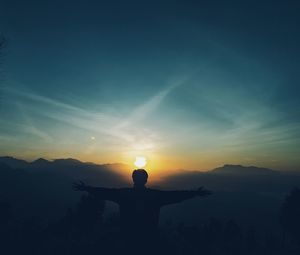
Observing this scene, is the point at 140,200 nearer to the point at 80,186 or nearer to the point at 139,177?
the point at 139,177

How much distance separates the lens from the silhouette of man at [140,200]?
8367 millimetres

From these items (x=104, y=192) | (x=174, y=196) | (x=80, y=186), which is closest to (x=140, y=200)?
(x=174, y=196)

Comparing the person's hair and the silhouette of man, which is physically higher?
the person's hair

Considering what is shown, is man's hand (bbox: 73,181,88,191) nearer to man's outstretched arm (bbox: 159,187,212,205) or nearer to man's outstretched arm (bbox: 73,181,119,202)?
man's outstretched arm (bbox: 73,181,119,202)

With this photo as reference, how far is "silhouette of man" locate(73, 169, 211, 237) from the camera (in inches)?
329

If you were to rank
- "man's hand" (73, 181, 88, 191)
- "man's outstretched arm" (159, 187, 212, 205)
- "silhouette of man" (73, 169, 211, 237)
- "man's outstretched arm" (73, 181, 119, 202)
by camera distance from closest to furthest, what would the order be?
1. "silhouette of man" (73, 169, 211, 237)
2. "man's outstretched arm" (159, 187, 212, 205)
3. "man's outstretched arm" (73, 181, 119, 202)
4. "man's hand" (73, 181, 88, 191)

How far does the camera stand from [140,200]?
8.66m

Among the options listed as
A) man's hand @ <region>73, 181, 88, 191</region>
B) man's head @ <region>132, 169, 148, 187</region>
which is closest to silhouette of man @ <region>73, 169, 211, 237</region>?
man's head @ <region>132, 169, 148, 187</region>

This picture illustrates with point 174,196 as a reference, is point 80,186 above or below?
above

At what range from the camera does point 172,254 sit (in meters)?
8.12

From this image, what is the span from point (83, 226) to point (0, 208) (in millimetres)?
16769

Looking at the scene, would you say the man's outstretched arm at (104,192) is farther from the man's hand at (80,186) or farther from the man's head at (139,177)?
the man's head at (139,177)

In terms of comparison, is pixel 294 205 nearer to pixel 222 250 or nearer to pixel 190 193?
pixel 222 250

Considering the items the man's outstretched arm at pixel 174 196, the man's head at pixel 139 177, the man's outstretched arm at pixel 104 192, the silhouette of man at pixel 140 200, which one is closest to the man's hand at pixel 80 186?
the man's outstretched arm at pixel 104 192
